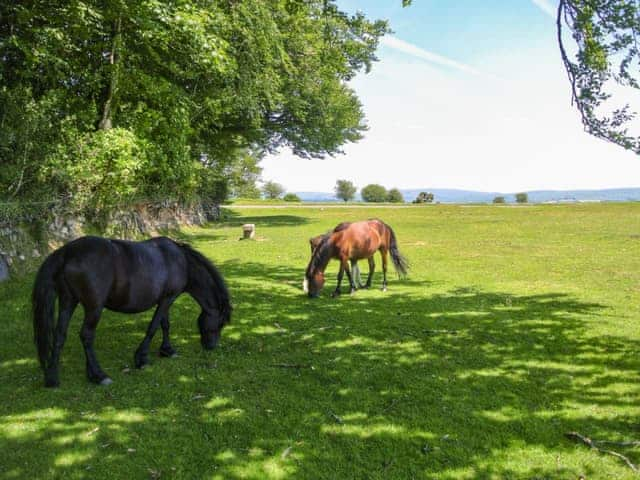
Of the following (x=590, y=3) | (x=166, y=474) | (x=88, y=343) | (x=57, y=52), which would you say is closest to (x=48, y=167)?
(x=57, y=52)

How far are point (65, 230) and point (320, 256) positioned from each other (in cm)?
866

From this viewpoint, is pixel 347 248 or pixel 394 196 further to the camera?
pixel 394 196

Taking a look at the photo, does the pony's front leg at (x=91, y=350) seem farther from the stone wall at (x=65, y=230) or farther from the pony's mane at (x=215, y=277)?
the stone wall at (x=65, y=230)

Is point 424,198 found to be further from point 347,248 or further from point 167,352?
point 167,352

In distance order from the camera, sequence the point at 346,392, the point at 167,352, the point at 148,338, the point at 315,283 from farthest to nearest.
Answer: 1. the point at 315,283
2. the point at 167,352
3. the point at 148,338
4. the point at 346,392

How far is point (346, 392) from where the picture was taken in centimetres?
552

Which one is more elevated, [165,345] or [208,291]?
[208,291]

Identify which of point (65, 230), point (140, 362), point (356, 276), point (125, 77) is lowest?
point (140, 362)

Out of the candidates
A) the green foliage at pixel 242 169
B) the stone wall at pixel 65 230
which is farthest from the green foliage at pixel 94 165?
the green foliage at pixel 242 169

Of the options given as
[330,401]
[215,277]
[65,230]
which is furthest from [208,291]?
[65,230]

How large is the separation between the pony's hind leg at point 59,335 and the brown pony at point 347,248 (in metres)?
5.58

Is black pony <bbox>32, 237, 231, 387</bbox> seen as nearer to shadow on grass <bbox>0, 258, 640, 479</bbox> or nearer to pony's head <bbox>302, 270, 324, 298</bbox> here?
shadow on grass <bbox>0, 258, 640, 479</bbox>

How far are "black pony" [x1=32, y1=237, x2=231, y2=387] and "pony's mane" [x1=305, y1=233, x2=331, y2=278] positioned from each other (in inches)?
144

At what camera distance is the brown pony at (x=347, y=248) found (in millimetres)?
10188
